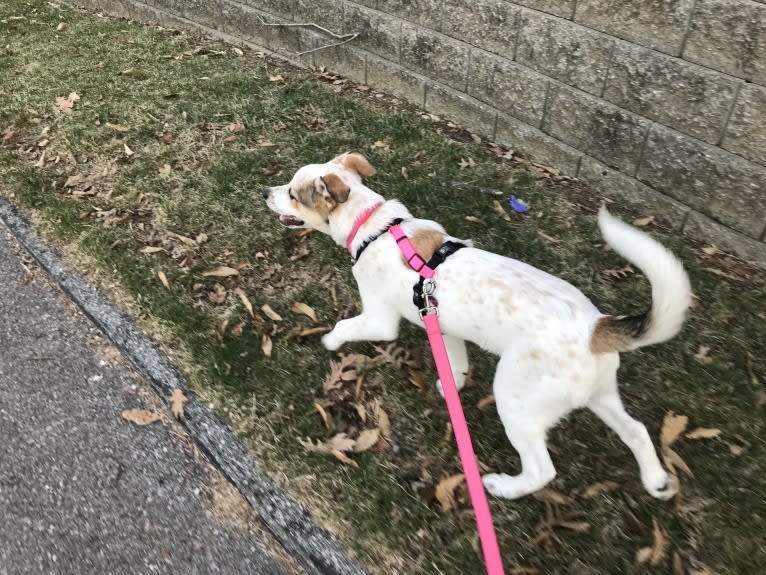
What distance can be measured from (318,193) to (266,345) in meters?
1.10

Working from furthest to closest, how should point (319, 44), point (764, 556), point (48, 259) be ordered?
point (319, 44) < point (48, 259) < point (764, 556)

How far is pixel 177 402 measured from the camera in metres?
3.41

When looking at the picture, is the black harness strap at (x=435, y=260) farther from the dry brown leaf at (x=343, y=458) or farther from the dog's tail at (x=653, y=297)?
the dry brown leaf at (x=343, y=458)

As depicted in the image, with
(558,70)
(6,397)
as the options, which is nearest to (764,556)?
(558,70)

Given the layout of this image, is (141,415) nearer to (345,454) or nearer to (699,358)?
(345,454)

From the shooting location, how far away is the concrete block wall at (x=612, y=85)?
12.5 ft

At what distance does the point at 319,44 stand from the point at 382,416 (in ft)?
16.2

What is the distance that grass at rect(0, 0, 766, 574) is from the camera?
2.84 m

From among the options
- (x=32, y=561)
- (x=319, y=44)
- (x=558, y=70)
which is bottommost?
(x=32, y=561)

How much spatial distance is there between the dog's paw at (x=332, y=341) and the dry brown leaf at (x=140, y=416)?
3.52 feet

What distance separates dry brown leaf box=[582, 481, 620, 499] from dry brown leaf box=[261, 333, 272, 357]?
80.0 inches

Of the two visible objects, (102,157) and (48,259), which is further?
(102,157)

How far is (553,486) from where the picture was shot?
9.84 ft

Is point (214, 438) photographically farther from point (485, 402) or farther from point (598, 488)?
point (598, 488)
